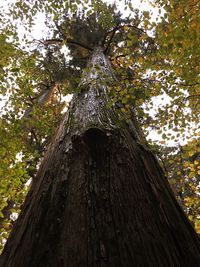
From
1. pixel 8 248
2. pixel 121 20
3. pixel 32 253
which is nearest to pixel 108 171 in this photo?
pixel 32 253

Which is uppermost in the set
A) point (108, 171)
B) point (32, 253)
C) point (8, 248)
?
point (108, 171)

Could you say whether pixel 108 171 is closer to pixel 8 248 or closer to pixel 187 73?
pixel 8 248

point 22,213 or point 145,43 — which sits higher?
point 145,43

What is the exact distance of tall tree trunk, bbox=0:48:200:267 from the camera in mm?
1126

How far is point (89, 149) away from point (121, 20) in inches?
366

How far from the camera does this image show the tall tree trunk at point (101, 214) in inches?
44.3

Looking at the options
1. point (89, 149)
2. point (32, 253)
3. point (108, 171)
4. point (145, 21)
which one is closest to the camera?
point (32, 253)

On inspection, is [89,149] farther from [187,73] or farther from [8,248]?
[187,73]

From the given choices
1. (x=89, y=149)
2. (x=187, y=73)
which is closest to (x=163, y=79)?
(x=187, y=73)

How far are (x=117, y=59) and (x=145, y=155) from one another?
26.4 ft

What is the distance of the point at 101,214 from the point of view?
52.6 inches

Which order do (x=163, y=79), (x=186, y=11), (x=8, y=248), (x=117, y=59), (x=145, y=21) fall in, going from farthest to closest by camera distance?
(x=117, y=59)
(x=163, y=79)
(x=186, y=11)
(x=145, y=21)
(x=8, y=248)

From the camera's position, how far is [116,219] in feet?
4.23

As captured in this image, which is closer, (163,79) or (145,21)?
(145,21)
